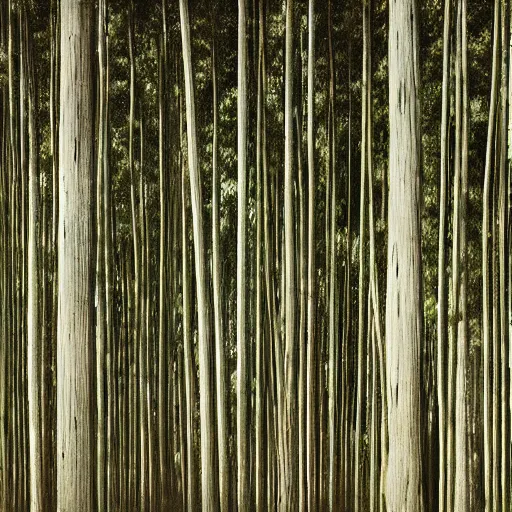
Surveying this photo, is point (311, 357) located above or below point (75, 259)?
below

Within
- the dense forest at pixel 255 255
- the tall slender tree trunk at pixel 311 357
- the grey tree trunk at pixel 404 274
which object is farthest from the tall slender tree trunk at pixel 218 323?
the grey tree trunk at pixel 404 274

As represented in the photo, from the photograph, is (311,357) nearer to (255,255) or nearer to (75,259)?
(255,255)

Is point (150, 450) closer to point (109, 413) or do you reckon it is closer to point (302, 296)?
point (109, 413)

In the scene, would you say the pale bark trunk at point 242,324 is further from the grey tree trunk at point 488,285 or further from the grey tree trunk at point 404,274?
the grey tree trunk at point 488,285

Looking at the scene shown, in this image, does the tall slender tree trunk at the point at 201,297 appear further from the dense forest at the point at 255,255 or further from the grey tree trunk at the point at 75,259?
the grey tree trunk at the point at 75,259

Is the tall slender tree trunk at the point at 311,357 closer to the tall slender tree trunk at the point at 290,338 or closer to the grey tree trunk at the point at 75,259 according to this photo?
the tall slender tree trunk at the point at 290,338

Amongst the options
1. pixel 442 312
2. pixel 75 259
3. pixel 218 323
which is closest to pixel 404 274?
pixel 442 312

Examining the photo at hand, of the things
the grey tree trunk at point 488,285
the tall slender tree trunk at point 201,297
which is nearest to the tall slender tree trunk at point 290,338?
the tall slender tree trunk at point 201,297

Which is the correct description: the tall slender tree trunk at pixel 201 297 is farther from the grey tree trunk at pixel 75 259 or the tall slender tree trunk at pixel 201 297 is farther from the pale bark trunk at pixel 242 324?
the grey tree trunk at pixel 75 259

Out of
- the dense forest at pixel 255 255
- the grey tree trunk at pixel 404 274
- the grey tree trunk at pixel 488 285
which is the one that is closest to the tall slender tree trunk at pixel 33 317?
the dense forest at pixel 255 255
